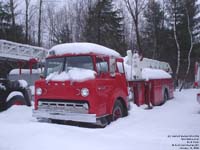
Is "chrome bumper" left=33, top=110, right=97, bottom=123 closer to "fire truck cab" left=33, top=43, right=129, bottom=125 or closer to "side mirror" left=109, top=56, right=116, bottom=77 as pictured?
"fire truck cab" left=33, top=43, right=129, bottom=125

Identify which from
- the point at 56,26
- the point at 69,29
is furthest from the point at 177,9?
the point at 56,26

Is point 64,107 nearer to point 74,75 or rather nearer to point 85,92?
point 85,92

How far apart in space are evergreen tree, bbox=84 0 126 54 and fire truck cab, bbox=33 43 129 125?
2532cm

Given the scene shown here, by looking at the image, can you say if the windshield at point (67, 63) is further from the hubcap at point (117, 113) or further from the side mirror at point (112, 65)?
the hubcap at point (117, 113)

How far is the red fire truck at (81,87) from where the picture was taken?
8969 mm

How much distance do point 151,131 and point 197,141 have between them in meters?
1.61

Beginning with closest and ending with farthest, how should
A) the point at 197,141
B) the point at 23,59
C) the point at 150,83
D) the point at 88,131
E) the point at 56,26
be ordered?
the point at 197,141, the point at 88,131, the point at 150,83, the point at 23,59, the point at 56,26

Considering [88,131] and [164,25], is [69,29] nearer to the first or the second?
[164,25]

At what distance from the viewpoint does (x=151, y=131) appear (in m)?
8.47

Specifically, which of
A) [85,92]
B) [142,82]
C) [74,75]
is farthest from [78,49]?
[142,82]

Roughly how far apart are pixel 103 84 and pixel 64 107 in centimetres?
128

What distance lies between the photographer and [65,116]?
9.15 meters

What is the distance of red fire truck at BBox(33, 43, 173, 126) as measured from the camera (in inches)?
353

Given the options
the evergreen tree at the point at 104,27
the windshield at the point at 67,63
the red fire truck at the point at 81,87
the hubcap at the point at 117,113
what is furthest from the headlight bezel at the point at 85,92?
the evergreen tree at the point at 104,27
